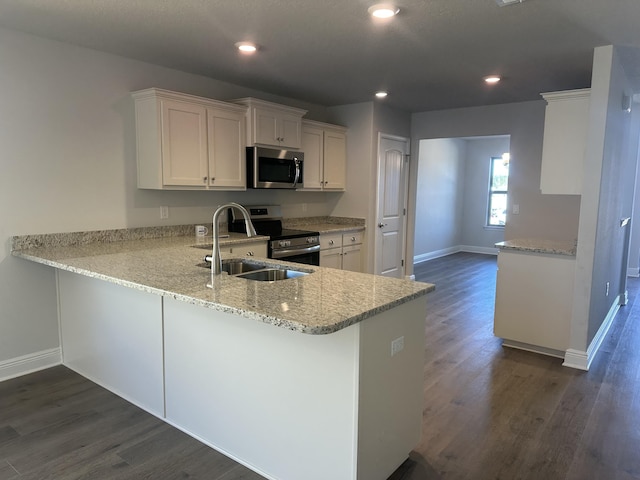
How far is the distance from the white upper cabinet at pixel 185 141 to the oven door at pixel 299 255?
77 centimetres

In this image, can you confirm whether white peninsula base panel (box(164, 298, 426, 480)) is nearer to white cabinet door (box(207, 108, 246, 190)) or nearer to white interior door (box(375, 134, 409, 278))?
white cabinet door (box(207, 108, 246, 190))

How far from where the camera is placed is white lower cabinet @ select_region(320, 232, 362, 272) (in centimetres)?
495

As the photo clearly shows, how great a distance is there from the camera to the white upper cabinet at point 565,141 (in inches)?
136

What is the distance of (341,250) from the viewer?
17.2ft

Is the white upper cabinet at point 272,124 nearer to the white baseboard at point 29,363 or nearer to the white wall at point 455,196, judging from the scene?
the white baseboard at point 29,363

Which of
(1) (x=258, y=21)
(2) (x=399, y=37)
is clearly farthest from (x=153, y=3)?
(2) (x=399, y=37)

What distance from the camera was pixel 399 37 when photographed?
3.00 metres

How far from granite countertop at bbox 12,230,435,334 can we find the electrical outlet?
20 centimetres

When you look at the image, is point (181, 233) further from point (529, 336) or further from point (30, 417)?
point (529, 336)

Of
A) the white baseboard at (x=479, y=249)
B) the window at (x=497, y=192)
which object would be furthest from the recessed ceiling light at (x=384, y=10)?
the white baseboard at (x=479, y=249)

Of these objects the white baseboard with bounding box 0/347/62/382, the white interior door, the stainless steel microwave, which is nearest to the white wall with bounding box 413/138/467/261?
the white interior door

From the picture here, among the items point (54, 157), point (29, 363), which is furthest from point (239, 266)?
point (29, 363)

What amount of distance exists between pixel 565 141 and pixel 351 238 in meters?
2.58

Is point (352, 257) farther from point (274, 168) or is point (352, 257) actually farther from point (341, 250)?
point (274, 168)
